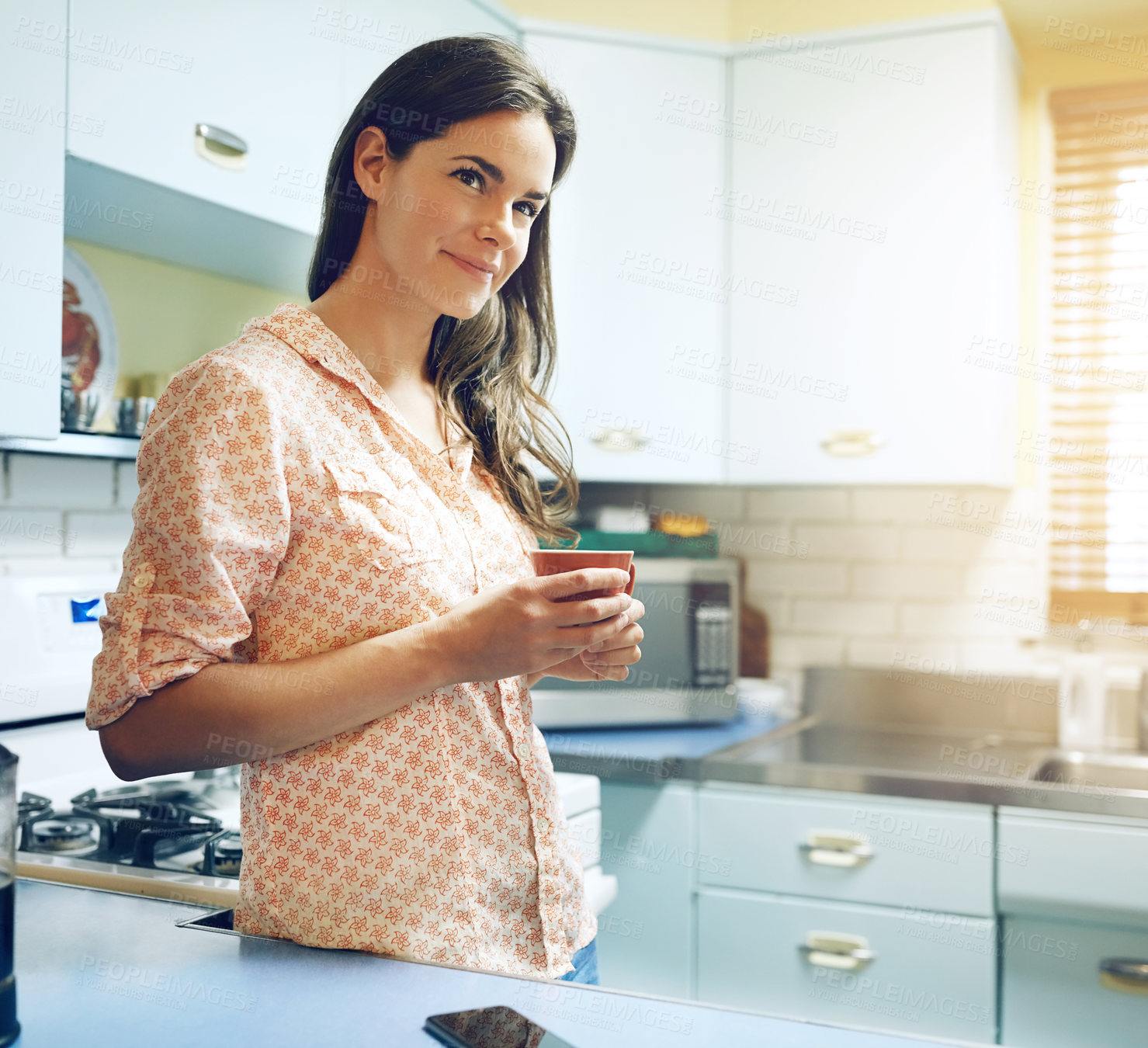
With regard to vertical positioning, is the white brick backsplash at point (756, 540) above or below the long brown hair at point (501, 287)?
below

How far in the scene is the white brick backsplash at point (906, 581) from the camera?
2.54m

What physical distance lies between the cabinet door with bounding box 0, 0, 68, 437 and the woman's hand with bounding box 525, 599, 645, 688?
0.68m

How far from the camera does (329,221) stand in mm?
1121

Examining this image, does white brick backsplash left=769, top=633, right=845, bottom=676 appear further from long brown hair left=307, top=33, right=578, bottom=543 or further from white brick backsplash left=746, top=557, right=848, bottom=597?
long brown hair left=307, top=33, right=578, bottom=543

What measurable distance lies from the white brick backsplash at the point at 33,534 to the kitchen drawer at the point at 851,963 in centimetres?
120

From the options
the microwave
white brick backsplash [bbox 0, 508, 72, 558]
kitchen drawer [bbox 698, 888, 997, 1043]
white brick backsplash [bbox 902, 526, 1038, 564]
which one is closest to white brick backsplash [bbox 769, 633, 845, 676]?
white brick backsplash [bbox 902, 526, 1038, 564]

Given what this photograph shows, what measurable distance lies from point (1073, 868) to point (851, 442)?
867mm

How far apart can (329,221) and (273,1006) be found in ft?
2.27

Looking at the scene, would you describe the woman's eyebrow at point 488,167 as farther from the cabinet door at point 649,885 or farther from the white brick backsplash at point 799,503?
the white brick backsplash at point 799,503

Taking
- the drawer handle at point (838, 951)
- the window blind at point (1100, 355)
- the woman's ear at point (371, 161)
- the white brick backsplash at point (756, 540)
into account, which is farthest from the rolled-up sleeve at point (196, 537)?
the window blind at point (1100, 355)

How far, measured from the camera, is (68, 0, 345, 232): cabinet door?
138 cm

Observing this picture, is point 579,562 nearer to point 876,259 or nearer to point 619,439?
point 619,439

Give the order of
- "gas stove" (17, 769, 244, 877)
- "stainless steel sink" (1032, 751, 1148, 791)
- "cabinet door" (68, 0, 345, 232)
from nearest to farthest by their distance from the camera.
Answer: "gas stove" (17, 769, 244, 877) < "cabinet door" (68, 0, 345, 232) < "stainless steel sink" (1032, 751, 1148, 791)

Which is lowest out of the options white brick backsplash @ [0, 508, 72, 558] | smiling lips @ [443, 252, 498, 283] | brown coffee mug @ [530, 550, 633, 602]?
brown coffee mug @ [530, 550, 633, 602]
